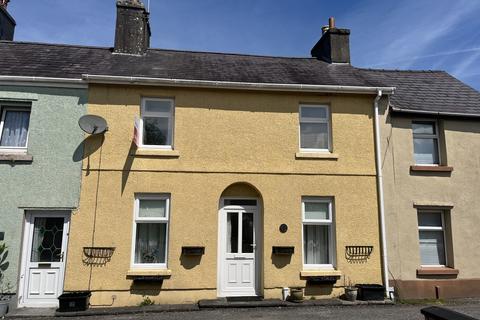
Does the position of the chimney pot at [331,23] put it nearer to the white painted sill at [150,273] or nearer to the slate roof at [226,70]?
the slate roof at [226,70]

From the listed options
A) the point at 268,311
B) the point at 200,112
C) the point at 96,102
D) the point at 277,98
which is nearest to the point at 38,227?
the point at 96,102

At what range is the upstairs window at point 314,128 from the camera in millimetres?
10516

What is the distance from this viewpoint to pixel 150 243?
9.52 meters

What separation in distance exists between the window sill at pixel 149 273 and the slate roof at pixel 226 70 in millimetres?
4944

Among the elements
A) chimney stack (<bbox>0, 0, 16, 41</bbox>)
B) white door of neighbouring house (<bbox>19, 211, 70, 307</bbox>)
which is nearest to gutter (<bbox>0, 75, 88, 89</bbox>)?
white door of neighbouring house (<bbox>19, 211, 70, 307</bbox>)

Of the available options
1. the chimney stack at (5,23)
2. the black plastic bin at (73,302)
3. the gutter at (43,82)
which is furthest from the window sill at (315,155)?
the chimney stack at (5,23)

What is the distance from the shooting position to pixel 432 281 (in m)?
10.0

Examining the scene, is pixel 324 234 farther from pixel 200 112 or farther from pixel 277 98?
pixel 200 112

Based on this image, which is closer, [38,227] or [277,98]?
[38,227]

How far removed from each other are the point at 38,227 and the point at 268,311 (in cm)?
586

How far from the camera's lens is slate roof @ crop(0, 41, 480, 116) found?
34.0ft

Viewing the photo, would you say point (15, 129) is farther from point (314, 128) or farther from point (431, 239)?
point (431, 239)

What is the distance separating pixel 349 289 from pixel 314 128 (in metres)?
4.27

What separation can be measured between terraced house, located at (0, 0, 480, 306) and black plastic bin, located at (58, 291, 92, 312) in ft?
1.28
